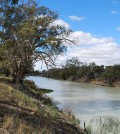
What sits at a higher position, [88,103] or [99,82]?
[99,82]

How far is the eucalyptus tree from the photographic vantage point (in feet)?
122

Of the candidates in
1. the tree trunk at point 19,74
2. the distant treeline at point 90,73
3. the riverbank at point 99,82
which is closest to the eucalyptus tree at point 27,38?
the tree trunk at point 19,74

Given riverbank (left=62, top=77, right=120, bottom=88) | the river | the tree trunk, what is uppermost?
the tree trunk

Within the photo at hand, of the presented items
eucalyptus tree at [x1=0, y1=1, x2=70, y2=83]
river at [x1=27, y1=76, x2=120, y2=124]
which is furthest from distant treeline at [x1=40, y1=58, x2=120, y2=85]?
eucalyptus tree at [x1=0, y1=1, x2=70, y2=83]

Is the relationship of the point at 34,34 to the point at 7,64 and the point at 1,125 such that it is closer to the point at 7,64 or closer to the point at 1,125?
the point at 7,64

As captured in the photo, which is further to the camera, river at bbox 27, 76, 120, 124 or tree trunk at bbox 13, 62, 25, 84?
tree trunk at bbox 13, 62, 25, 84

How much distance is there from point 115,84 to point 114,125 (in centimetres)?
9190

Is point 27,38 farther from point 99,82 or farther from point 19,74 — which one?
point 99,82

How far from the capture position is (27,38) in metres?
37.2

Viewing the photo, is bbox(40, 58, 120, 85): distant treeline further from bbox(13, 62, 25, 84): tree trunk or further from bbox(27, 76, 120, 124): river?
bbox(13, 62, 25, 84): tree trunk

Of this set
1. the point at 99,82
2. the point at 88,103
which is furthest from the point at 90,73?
the point at 88,103

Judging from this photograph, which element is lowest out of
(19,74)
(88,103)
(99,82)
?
(88,103)

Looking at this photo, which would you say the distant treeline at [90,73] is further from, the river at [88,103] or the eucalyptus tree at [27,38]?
the eucalyptus tree at [27,38]

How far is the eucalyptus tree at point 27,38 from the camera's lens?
3706 cm
